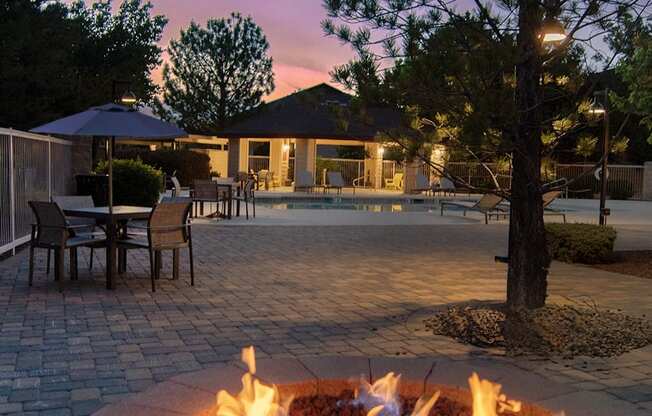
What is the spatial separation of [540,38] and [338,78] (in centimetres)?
159

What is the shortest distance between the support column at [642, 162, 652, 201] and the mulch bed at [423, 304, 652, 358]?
2842 centimetres

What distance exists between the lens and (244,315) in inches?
234

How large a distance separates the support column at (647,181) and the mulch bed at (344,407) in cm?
3181

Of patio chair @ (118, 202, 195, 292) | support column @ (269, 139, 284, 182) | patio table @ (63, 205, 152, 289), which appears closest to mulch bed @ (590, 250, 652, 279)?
patio chair @ (118, 202, 195, 292)

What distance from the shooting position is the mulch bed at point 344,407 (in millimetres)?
2994

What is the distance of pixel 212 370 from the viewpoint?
3.65 meters

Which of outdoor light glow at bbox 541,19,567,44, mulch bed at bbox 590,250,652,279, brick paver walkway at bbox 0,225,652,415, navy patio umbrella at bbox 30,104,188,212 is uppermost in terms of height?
outdoor light glow at bbox 541,19,567,44

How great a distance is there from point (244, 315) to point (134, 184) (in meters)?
9.47


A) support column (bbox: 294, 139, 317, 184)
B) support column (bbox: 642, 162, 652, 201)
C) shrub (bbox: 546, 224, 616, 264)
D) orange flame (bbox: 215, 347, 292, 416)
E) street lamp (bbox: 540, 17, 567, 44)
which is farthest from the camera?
support column (bbox: 642, 162, 652, 201)

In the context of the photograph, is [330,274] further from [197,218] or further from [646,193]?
[646,193]

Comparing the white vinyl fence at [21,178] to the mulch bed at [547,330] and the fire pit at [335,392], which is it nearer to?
the mulch bed at [547,330]

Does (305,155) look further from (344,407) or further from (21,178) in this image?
(344,407)

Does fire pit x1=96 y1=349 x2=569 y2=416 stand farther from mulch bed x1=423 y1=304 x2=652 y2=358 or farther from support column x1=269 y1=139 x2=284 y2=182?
support column x1=269 y1=139 x2=284 y2=182

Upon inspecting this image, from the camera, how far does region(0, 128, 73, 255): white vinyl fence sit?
904 cm
